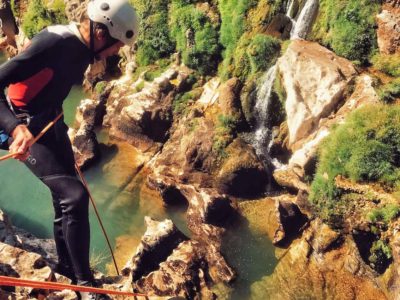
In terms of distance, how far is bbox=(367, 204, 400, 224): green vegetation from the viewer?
12426 mm

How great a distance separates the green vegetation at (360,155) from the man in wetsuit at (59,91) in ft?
31.3

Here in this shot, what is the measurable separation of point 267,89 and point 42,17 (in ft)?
59.1

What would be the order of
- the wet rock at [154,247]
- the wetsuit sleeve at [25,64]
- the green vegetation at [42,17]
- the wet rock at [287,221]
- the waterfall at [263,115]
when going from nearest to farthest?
the wetsuit sleeve at [25,64], the wet rock at [154,247], the wet rock at [287,221], the waterfall at [263,115], the green vegetation at [42,17]

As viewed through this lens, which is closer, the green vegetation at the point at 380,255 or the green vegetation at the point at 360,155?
the green vegetation at the point at 380,255

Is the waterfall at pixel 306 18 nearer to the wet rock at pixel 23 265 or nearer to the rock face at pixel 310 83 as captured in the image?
the rock face at pixel 310 83

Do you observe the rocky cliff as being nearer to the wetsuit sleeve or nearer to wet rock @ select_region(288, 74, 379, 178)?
wet rock @ select_region(288, 74, 379, 178)

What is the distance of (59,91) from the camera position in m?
6.15

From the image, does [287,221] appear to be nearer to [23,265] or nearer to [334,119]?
[334,119]

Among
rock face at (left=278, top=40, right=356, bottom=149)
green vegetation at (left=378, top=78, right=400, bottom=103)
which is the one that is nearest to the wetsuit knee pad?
green vegetation at (left=378, top=78, right=400, bottom=103)

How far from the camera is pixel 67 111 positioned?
25234 millimetres

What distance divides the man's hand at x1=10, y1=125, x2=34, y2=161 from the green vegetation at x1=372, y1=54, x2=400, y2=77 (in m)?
14.2

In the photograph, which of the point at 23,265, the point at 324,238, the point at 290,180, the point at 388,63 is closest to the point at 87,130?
the point at 290,180

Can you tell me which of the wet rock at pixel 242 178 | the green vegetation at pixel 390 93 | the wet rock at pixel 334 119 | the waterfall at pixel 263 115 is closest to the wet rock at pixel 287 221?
the wet rock at pixel 334 119

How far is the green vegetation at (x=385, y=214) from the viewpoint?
489 inches
